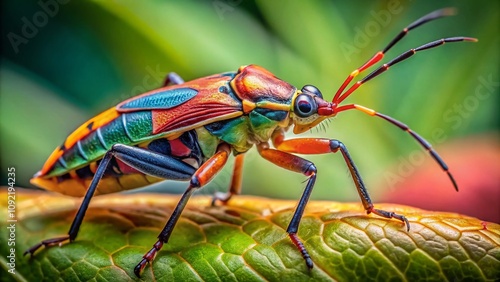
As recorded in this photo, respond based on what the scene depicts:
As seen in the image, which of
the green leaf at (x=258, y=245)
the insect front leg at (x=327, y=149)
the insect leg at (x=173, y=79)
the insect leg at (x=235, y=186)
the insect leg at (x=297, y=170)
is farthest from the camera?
the insect leg at (x=173, y=79)

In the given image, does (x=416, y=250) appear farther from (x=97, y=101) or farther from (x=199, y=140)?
(x=97, y=101)

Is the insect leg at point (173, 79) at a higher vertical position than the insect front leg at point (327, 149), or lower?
higher

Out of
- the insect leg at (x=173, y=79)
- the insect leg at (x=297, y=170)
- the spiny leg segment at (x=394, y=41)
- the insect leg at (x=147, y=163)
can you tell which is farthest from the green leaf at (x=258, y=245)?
the insect leg at (x=173, y=79)

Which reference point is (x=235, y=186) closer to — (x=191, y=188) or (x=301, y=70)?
(x=191, y=188)

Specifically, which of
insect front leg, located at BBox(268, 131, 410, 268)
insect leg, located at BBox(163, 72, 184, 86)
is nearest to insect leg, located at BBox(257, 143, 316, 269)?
insect front leg, located at BBox(268, 131, 410, 268)

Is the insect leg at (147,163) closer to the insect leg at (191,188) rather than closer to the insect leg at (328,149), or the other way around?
the insect leg at (191,188)

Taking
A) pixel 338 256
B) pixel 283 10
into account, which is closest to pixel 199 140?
pixel 338 256

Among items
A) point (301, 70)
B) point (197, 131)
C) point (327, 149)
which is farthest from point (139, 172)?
point (301, 70)
